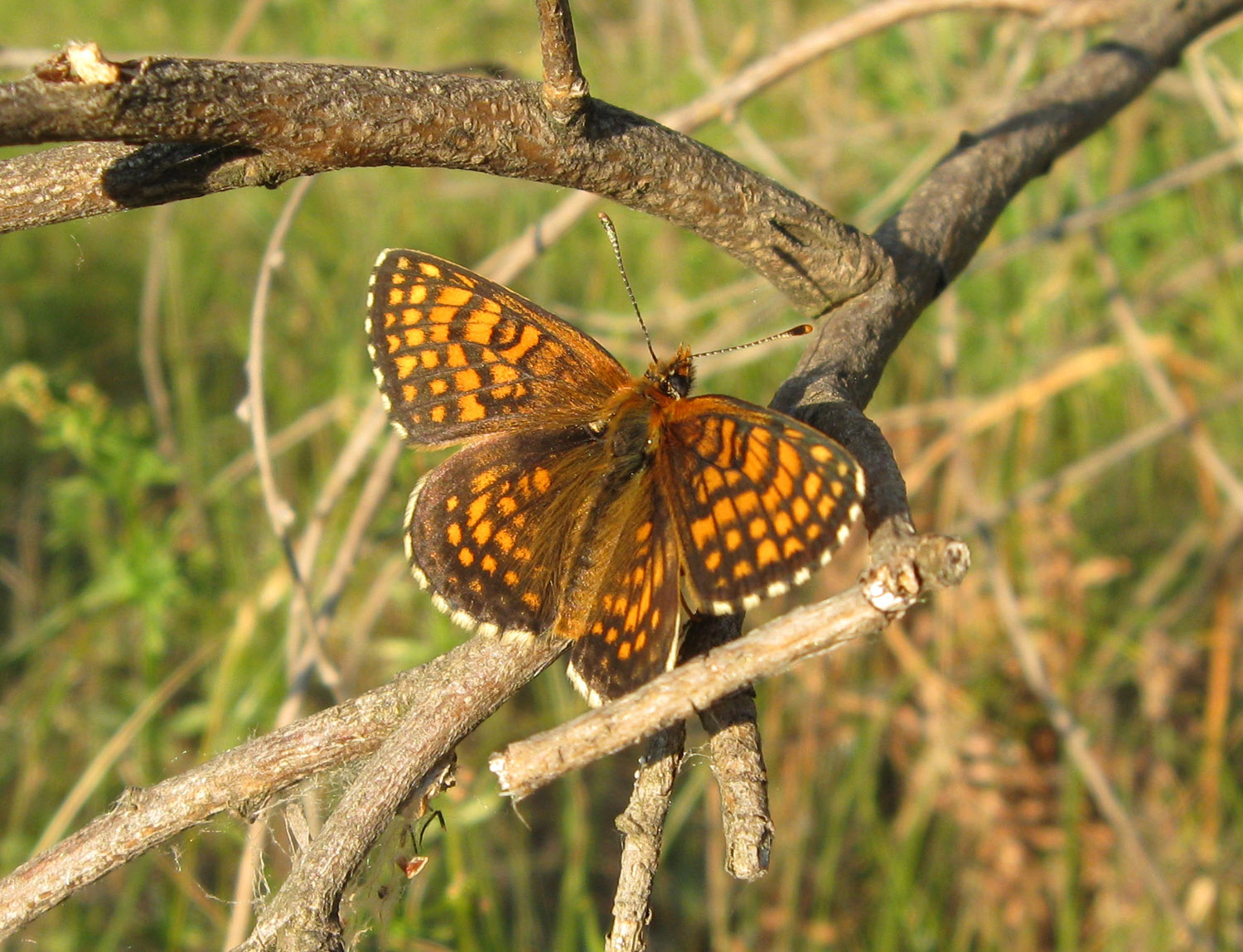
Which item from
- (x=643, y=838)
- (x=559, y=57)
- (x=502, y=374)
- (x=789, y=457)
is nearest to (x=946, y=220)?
(x=789, y=457)

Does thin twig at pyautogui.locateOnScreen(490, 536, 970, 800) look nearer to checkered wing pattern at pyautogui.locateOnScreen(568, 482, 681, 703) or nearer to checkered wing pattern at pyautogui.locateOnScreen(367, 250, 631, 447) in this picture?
checkered wing pattern at pyautogui.locateOnScreen(568, 482, 681, 703)

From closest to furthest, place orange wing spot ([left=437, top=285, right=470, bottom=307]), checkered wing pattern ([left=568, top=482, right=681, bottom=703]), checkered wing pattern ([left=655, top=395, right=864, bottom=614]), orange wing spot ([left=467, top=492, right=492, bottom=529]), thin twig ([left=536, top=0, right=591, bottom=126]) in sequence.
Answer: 1. thin twig ([left=536, top=0, right=591, bottom=126])
2. checkered wing pattern ([left=655, top=395, right=864, bottom=614])
3. checkered wing pattern ([left=568, top=482, right=681, bottom=703])
4. orange wing spot ([left=467, top=492, right=492, bottom=529])
5. orange wing spot ([left=437, top=285, right=470, bottom=307])

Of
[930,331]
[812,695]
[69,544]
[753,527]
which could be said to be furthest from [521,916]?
[930,331]

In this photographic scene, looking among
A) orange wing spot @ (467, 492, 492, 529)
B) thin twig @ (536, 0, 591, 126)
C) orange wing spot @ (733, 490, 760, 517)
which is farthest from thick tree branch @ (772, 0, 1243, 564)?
orange wing spot @ (467, 492, 492, 529)

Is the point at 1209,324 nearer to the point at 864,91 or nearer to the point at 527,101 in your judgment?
the point at 864,91

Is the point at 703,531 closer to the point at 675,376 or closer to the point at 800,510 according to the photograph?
the point at 800,510

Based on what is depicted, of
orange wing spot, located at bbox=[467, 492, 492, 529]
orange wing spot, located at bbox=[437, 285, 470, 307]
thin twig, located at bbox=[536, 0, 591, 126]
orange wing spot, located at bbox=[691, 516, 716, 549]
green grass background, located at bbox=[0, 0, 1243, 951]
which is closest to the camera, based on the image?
thin twig, located at bbox=[536, 0, 591, 126]
